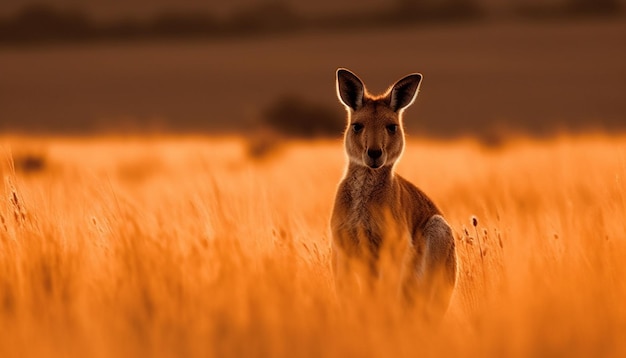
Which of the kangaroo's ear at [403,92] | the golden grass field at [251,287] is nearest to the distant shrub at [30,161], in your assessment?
the golden grass field at [251,287]

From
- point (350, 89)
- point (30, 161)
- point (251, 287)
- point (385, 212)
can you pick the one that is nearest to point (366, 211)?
point (385, 212)

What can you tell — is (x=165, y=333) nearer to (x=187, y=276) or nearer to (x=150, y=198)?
(x=187, y=276)

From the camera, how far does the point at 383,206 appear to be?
5.66 meters

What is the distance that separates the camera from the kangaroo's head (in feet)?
19.2

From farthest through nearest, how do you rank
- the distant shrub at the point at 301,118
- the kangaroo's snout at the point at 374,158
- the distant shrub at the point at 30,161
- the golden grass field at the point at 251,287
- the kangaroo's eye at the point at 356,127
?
1. the distant shrub at the point at 301,118
2. the distant shrub at the point at 30,161
3. the kangaroo's eye at the point at 356,127
4. the kangaroo's snout at the point at 374,158
5. the golden grass field at the point at 251,287

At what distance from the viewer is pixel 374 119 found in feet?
19.6

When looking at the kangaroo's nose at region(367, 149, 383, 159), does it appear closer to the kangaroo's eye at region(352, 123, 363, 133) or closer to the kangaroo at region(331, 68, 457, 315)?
the kangaroo at region(331, 68, 457, 315)

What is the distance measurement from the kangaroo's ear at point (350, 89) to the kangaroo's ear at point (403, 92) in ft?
0.59

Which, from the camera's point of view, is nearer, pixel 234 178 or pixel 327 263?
pixel 327 263

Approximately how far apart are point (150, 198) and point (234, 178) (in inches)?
58.9

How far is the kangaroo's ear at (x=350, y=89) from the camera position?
6.05 meters

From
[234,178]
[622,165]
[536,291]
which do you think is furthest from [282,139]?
[536,291]

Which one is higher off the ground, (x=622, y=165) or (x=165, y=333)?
(x=622, y=165)

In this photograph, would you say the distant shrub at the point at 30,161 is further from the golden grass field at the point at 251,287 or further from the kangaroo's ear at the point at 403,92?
the kangaroo's ear at the point at 403,92
